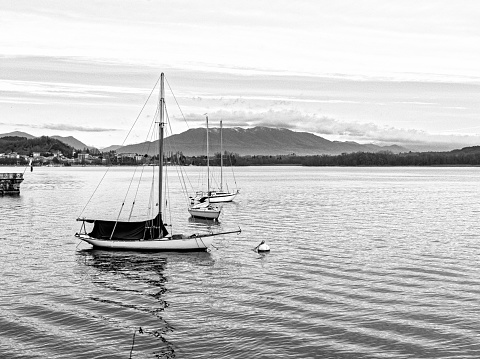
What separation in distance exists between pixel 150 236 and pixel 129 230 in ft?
6.05

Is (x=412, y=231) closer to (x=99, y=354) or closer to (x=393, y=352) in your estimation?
(x=393, y=352)

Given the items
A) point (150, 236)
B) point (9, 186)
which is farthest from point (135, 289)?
point (9, 186)

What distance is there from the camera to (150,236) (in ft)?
139

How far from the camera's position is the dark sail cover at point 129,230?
139ft

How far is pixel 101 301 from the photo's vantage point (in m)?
28.5

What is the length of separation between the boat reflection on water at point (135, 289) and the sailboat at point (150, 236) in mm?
558

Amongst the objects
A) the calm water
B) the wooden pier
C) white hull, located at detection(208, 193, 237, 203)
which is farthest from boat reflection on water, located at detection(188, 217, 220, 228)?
the wooden pier

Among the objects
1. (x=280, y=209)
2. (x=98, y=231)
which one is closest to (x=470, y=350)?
(x=98, y=231)

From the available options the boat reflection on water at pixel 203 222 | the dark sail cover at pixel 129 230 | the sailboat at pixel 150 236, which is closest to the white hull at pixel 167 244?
the sailboat at pixel 150 236

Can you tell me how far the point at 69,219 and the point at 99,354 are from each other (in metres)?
47.8

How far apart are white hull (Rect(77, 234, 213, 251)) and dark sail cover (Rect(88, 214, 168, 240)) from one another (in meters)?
0.80

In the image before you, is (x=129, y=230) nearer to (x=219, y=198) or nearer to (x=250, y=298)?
(x=250, y=298)

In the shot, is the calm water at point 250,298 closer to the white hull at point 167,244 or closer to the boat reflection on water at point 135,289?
the boat reflection on water at point 135,289

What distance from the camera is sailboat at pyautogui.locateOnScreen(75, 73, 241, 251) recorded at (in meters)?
41.2
